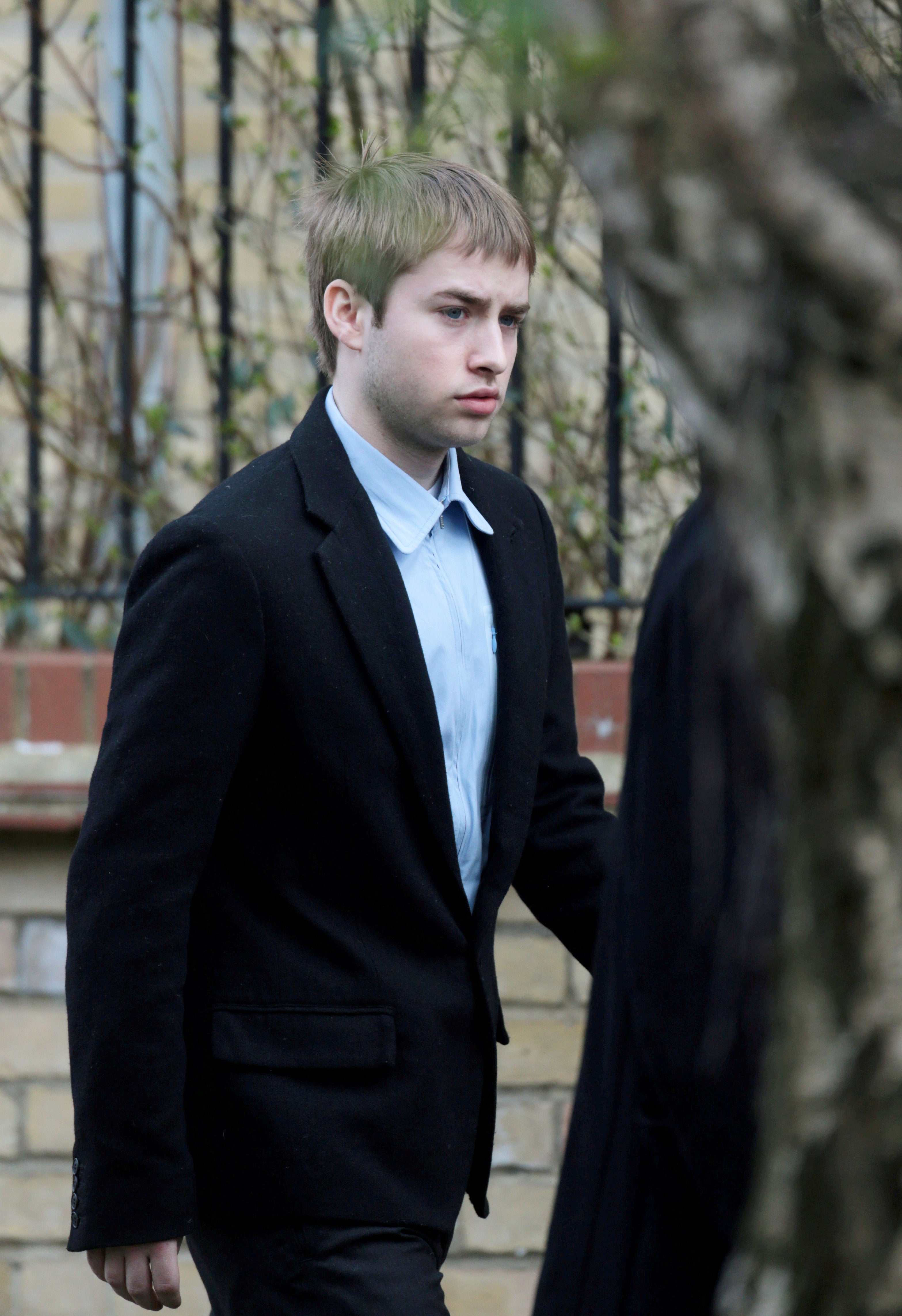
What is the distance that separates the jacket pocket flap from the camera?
6.31 ft

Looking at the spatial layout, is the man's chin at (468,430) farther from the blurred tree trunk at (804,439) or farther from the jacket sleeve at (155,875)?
the blurred tree trunk at (804,439)

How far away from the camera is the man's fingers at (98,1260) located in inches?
75.0

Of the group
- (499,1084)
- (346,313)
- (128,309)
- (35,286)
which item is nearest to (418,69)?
(128,309)

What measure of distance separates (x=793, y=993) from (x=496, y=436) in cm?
275

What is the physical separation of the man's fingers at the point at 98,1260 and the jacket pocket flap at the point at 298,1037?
243mm

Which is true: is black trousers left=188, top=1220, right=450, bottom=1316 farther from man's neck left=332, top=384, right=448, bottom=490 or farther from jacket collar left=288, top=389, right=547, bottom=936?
man's neck left=332, top=384, right=448, bottom=490

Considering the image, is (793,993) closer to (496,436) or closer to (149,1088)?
(149,1088)

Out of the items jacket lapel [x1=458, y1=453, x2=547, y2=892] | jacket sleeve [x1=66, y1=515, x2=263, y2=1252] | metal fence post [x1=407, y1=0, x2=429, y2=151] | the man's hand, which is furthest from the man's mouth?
the man's hand

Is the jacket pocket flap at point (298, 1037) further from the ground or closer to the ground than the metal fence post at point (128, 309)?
closer to the ground

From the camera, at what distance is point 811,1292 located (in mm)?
795

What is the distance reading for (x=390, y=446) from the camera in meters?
2.11

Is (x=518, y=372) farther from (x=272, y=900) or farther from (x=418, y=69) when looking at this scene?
(x=272, y=900)

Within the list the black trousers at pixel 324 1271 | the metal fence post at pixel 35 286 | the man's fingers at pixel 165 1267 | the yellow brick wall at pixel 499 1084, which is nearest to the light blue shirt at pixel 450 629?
the black trousers at pixel 324 1271

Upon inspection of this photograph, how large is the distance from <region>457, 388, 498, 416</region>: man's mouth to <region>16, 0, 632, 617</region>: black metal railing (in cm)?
114
